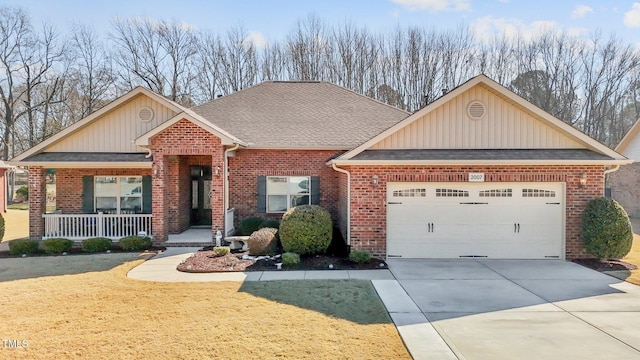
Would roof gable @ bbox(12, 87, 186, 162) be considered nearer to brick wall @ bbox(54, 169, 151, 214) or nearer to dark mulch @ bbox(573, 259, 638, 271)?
A: brick wall @ bbox(54, 169, 151, 214)

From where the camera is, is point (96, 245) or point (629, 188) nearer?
point (96, 245)

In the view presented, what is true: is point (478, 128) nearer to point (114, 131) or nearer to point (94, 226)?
point (114, 131)

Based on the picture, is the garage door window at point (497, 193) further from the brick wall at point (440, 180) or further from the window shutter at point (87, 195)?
the window shutter at point (87, 195)

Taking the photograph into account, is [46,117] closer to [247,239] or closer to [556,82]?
[247,239]

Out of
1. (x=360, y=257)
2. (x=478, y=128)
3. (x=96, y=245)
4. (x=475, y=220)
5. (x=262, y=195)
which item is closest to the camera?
(x=360, y=257)

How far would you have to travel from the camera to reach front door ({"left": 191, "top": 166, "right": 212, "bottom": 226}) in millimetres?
15875

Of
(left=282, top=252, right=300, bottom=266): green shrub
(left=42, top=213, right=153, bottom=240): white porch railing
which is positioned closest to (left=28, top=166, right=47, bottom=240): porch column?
(left=42, top=213, right=153, bottom=240): white porch railing

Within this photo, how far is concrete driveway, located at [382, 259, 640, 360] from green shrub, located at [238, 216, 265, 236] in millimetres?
5387

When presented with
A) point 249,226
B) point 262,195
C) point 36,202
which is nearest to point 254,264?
point 249,226

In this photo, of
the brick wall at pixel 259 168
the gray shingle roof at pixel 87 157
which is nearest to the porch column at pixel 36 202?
the gray shingle roof at pixel 87 157

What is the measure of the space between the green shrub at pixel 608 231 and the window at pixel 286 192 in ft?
29.2

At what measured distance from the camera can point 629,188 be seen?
872 inches

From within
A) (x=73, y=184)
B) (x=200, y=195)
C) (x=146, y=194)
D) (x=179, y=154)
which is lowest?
(x=200, y=195)

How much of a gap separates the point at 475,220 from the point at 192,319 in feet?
26.9
